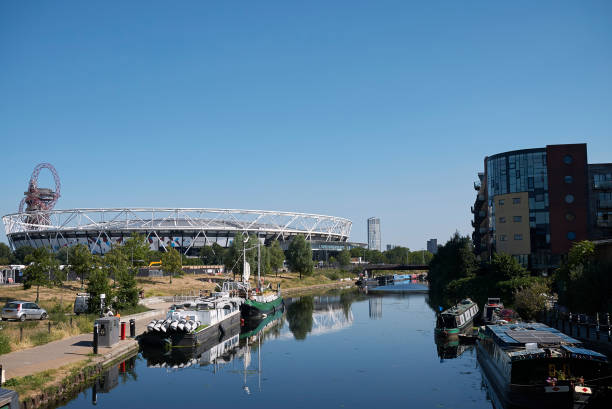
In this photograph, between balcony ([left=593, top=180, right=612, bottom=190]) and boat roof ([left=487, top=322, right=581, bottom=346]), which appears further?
balcony ([left=593, top=180, right=612, bottom=190])

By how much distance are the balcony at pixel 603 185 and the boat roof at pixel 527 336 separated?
47.2 meters

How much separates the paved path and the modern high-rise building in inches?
2131

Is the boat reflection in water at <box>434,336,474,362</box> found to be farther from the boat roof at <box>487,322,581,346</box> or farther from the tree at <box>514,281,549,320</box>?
the tree at <box>514,281,549,320</box>

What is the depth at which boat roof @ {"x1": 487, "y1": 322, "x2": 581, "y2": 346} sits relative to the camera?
79.9 feet

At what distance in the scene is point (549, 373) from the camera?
21656mm

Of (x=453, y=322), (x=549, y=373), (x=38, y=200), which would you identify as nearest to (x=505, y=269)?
(x=453, y=322)

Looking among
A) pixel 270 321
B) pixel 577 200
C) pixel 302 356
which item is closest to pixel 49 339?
pixel 302 356

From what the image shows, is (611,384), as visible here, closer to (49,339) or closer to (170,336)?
(170,336)

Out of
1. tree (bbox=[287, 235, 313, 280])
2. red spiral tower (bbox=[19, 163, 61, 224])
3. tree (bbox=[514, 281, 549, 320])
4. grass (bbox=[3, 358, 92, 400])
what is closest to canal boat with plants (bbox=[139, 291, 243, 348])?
grass (bbox=[3, 358, 92, 400])

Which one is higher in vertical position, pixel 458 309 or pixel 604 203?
pixel 604 203

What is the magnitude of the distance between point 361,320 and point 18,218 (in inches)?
6402

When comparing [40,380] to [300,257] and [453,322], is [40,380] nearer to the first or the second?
[453,322]

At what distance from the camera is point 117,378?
94.1 ft

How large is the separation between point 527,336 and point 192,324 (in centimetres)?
2295
